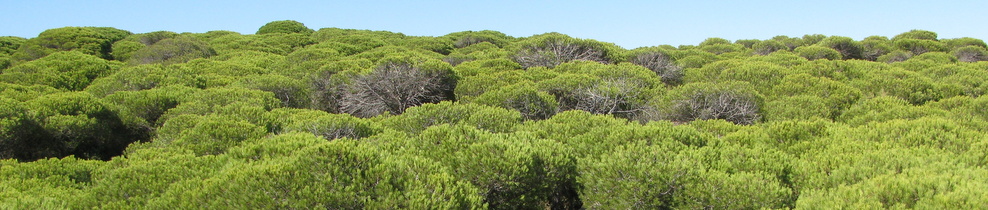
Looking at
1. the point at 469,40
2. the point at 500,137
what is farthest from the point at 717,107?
the point at 469,40

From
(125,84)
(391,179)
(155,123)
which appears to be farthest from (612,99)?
(125,84)

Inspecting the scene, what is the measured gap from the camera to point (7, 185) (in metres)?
8.45

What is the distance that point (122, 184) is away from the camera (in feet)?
25.2

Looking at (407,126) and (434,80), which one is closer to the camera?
(407,126)

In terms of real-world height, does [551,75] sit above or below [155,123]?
above

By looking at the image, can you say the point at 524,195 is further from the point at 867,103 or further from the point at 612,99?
the point at 867,103

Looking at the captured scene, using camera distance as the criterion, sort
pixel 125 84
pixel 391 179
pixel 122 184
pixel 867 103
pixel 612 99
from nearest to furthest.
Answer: pixel 391 179, pixel 122 184, pixel 867 103, pixel 612 99, pixel 125 84

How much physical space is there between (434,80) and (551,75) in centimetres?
440

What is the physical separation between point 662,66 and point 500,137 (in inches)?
665

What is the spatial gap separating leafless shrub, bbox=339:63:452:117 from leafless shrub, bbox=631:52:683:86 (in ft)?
34.7

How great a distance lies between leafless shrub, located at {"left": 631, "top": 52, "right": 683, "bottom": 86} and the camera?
23.1 metres

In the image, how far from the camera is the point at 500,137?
892 centimetres

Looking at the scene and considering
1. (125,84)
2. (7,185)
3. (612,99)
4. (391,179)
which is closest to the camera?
(391,179)

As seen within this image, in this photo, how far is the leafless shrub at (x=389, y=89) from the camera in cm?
1831
